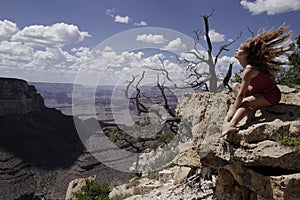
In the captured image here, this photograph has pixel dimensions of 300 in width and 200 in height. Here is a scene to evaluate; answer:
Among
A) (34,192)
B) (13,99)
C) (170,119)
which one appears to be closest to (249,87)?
(170,119)

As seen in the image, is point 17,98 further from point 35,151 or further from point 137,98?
point 137,98

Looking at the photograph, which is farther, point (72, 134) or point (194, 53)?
point (72, 134)

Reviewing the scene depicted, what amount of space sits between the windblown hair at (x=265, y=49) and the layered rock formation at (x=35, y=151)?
2247 inches

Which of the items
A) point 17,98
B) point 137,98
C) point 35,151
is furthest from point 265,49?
point 17,98

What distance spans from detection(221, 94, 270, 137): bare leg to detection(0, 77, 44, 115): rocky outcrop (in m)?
84.2

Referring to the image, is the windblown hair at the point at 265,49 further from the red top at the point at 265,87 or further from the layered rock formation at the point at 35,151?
the layered rock formation at the point at 35,151

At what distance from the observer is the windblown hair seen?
4.63 m

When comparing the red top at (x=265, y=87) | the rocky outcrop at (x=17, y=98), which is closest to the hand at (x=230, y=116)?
the red top at (x=265, y=87)

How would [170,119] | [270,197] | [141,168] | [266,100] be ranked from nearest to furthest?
1. [270,197]
2. [266,100]
3. [170,119]
4. [141,168]

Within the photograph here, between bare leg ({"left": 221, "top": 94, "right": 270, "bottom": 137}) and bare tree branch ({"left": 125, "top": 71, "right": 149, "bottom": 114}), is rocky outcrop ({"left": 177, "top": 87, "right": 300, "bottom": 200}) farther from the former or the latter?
bare tree branch ({"left": 125, "top": 71, "right": 149, "bottom": 114})

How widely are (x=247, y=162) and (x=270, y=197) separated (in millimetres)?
545

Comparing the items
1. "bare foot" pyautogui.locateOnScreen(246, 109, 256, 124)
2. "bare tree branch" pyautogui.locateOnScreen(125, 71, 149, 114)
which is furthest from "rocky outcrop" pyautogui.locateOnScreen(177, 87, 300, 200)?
"bare tree branch" pyautogui.locateOnScreen(125, 71, 149, 114)

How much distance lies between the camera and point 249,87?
4633mm

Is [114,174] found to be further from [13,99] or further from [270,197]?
[270,197]
